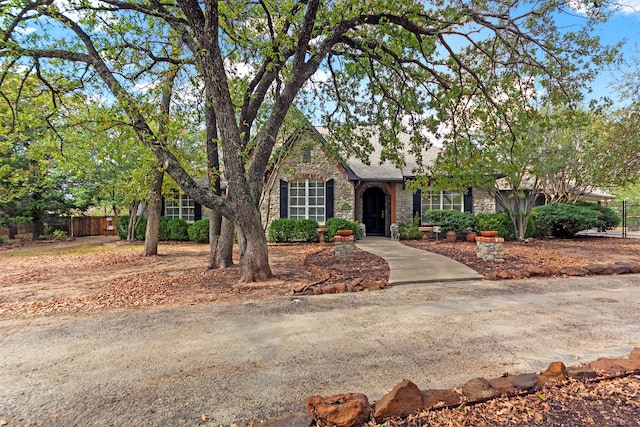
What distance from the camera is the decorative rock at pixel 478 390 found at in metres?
2.43

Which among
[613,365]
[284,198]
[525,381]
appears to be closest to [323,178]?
[284,198]

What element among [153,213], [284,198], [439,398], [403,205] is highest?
[284,198]

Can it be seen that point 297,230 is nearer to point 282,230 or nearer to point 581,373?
point 282,230

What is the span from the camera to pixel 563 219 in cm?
1499

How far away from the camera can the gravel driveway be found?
255 centimetres

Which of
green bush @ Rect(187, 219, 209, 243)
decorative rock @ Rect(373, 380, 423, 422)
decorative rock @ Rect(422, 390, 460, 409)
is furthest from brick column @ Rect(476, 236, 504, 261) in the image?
green bush @ Rect(187, 219, 209, 243)

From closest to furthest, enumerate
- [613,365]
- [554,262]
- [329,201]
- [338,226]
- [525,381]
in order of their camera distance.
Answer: [525,381], [613,365], [554,262], [338,226], [329,201]

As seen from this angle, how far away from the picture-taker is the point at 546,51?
710 centimetres

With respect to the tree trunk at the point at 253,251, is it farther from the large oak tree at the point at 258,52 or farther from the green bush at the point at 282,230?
the green bush at the point at 282,230

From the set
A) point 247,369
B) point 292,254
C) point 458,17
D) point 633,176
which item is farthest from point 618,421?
point 633,176

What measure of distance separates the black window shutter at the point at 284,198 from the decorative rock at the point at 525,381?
41.8ft

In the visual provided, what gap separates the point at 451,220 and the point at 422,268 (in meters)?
7.84

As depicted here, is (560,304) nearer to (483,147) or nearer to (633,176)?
(483,147)

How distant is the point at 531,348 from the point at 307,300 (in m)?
3.18
